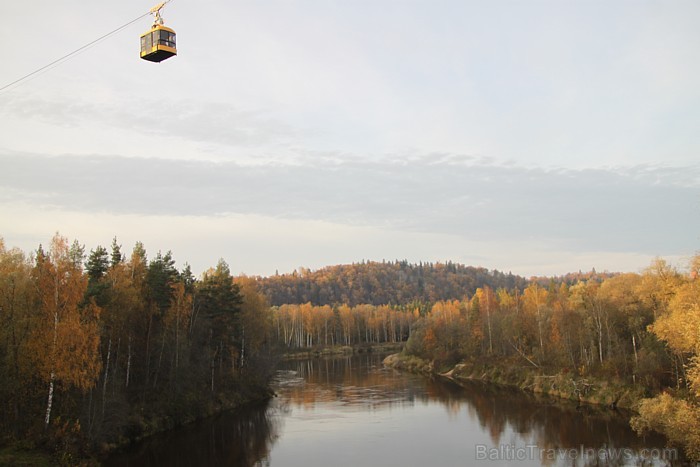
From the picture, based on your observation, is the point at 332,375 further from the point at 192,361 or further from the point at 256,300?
the point at 192,361

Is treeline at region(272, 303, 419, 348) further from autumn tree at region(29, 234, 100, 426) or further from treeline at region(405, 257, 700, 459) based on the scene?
autumn tree at region(29, 234, 100, 426)

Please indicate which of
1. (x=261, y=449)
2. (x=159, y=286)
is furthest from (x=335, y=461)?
(x=159, y=286)

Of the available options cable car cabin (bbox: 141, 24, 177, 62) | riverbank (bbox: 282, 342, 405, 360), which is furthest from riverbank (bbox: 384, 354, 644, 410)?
riverbank (bbox: 282, 342, 405, 360)

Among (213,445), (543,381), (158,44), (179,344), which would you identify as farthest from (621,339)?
(158,44)

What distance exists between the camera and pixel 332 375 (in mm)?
81688

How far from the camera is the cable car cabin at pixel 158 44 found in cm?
2304

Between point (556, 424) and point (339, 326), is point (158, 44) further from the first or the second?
point (339, 326)

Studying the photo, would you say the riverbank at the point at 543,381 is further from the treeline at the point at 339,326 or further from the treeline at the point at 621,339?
the treeline at the point at 339,326

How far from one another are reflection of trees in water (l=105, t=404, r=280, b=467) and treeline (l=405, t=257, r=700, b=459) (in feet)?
83.9

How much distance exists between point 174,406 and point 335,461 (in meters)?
17.0

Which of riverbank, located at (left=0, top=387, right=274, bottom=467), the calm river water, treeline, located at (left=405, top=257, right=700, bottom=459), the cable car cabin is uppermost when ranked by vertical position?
the cable car cabin

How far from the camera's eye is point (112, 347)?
40.6m

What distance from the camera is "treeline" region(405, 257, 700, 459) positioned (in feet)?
112

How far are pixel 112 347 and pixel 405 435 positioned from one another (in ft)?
73.7
